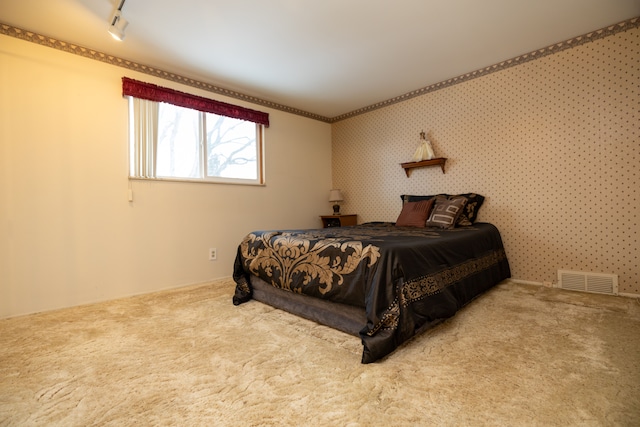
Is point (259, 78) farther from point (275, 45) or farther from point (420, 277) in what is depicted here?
point (420, 277)

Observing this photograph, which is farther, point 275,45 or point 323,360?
point 275,45

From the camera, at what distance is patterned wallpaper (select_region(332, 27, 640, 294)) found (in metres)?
2.50

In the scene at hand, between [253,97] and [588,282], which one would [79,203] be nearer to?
[253,97]

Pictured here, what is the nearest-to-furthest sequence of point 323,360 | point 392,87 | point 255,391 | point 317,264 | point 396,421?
point 396,421 → point 255,391 → point 323,360 → point 317,264 → point 392,87

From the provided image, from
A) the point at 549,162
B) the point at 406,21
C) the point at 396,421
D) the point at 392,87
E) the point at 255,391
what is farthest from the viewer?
the point at 392,87

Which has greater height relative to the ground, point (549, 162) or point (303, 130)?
point (303, 130)

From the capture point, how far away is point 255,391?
4.10 feet

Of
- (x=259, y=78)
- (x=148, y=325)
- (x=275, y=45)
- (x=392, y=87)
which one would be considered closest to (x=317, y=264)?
(x=148, y=325)

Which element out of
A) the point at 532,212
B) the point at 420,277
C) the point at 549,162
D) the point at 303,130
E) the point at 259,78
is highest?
the point at 259,78

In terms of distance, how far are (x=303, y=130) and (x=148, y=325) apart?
3.37m

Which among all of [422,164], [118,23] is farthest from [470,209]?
[118,23]

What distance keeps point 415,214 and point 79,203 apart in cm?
335

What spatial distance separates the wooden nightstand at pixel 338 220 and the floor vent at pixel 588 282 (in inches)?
Answer: 100

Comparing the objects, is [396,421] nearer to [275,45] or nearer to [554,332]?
[554,332]
